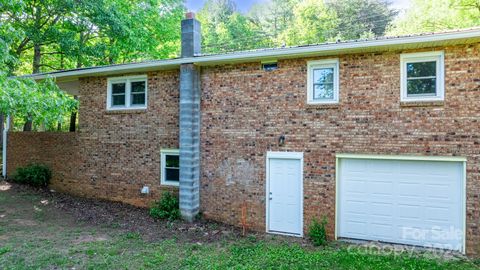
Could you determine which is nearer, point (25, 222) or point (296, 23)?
point (25, 222)

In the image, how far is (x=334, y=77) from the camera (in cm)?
820

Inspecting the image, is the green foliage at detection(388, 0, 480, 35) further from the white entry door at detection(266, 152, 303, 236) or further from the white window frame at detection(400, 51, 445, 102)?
the white entry door at detection(266, 152, 303, 236)

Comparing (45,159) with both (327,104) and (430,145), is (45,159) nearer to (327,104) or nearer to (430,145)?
(327,104)

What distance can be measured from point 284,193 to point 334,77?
325cm

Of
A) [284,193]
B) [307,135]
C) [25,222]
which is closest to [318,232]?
[284,193]

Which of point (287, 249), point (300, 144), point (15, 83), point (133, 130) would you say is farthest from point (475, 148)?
point (15, 83)

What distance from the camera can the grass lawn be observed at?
640 centimetres

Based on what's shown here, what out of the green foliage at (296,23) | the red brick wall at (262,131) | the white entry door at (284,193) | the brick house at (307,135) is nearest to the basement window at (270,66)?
the brick house at (307,135)

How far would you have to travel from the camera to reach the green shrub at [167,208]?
9.52 m

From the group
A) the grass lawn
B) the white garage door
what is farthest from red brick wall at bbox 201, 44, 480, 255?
the grass lawn

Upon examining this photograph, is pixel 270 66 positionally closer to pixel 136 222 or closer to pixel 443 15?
pixel 136 222

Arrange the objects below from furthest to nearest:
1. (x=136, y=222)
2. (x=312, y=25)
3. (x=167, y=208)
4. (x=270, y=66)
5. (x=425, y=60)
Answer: (x=312, y=25), (x=167, y=208), (x=136, y=222), (x=270, y=66), (x=425, y=60)

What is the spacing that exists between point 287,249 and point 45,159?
32.5 feet

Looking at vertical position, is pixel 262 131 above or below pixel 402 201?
above
